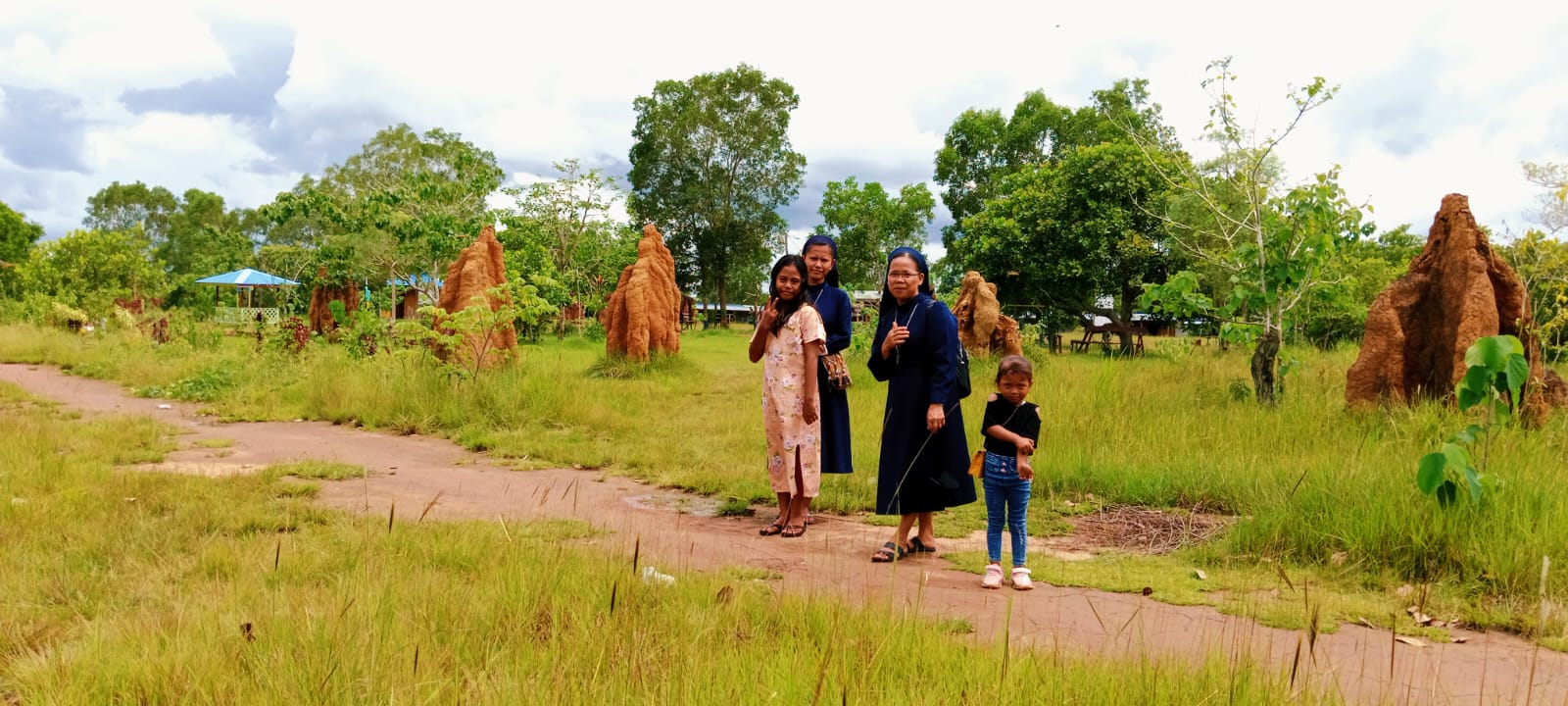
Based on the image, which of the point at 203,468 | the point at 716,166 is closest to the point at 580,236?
the point at 716,166

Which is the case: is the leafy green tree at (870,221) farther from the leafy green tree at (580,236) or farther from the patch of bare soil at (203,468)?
the patch of bare soil at (203,468)

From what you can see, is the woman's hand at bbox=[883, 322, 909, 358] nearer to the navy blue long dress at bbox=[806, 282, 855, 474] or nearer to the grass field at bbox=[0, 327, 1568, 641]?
the navy blue long dress at bbox=[806, 282, 855, 474]

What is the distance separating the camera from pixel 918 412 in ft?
14.9

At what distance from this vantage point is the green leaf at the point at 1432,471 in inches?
158

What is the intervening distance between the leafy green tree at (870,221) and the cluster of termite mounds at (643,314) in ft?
70.3

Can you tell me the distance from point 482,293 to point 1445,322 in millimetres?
10013

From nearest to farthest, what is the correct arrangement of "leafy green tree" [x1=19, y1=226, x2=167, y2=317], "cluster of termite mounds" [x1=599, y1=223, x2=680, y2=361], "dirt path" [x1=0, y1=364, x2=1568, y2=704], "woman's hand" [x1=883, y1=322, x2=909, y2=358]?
"dirt path" [x1=0, y1=364, x2=1568, y2=704], "woman's hand" [x1=883, y1=322, x2=909, y2=358], "cluster of termite mounds" [x1=599, y1=223, x2=680, y2=361], "leafy green tree" [x1=19, y1=226, x2=167, y2=317]

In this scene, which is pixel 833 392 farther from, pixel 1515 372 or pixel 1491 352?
pixel 1515 372

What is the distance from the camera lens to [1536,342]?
690cm

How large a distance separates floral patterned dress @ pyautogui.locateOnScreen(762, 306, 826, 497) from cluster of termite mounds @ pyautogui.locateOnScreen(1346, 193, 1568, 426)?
502 centimetres

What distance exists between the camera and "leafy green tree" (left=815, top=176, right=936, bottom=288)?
3575 centimetres

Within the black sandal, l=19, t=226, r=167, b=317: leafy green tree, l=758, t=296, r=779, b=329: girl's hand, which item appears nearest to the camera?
the black sandal

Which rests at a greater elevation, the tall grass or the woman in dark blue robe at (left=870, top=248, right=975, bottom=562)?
the woman in dark blue robe at (left=870, top=248, right=975, bottom=562)

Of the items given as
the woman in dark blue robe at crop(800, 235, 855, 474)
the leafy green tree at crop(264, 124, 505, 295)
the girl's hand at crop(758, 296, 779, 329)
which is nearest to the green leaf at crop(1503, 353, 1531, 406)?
the woman in dark blue robe at crop(800, 235, 855, 474)
